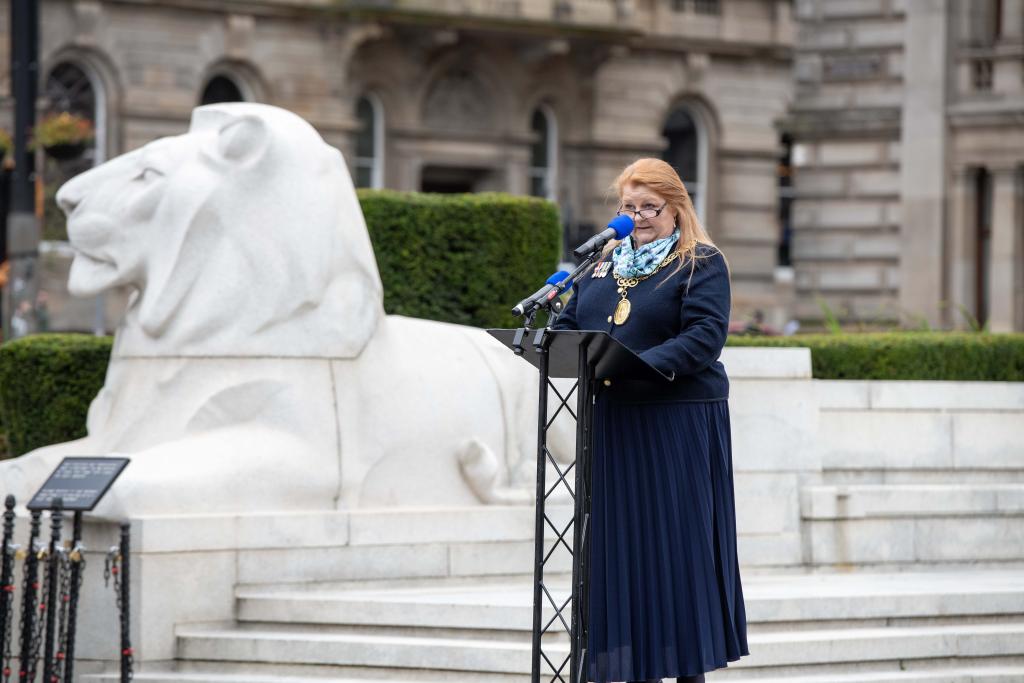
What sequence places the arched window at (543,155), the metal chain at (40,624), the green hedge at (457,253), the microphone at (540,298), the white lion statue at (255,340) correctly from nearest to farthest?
the microphone at (540,298) < the metal chain at (40,624) < the white lion statue at (255,340) < the green hedge at (457,253) < the arched window at (543,155)

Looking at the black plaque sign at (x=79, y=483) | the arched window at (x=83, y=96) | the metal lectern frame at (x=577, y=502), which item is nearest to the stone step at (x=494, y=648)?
the black plaque sign at (x=79, y=483)

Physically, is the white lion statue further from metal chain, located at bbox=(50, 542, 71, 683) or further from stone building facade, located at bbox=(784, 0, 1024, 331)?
stone building facade, located at bbox=(784, 0, 1024, 331)

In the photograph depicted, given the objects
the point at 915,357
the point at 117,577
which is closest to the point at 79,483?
the point at 117,577

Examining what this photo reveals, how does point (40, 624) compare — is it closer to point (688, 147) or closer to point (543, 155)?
point (543, 155)

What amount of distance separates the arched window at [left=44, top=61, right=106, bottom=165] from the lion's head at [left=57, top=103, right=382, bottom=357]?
20.7m

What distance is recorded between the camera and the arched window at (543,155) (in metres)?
36.4

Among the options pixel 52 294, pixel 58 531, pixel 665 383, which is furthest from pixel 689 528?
pixel 52 294

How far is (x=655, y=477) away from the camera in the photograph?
23.5ft

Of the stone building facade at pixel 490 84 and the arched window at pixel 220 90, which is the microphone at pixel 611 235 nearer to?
the stone building facade at pixel 490 84

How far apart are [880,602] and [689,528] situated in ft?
8.90

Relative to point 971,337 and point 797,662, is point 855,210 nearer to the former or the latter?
point 971,337

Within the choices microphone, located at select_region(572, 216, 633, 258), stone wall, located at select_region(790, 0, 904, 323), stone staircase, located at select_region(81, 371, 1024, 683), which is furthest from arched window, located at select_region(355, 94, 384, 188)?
microphone, located at select_region(572, 216, 633, 258)

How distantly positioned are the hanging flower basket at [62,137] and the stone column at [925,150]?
1201 cm

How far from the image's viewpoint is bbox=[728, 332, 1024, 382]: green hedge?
1311 cm
